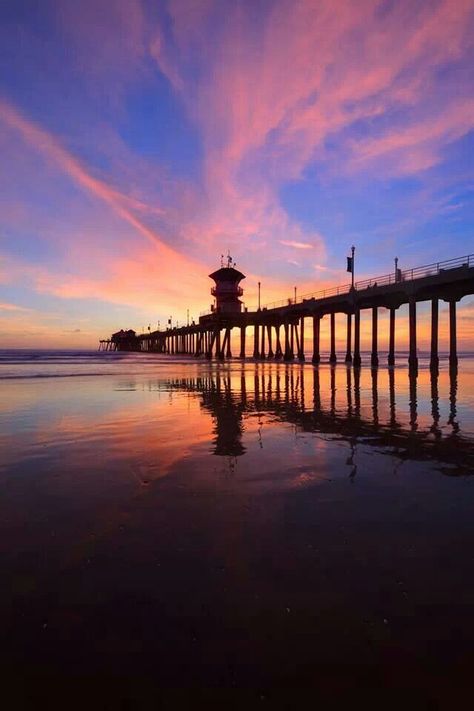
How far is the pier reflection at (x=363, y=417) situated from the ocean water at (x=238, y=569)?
0.59 feet

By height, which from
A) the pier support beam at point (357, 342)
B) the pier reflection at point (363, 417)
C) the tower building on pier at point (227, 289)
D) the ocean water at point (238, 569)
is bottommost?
the ocean water at point (238, 569)

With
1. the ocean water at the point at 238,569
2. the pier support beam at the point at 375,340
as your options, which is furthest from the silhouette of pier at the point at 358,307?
the ocean water at the point at 238,569

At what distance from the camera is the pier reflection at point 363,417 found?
800 cm

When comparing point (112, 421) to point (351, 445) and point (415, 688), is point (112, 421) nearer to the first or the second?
point (351, 445)

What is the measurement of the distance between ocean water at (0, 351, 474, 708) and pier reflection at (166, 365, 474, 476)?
0.59ft

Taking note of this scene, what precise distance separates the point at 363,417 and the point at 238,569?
883cm

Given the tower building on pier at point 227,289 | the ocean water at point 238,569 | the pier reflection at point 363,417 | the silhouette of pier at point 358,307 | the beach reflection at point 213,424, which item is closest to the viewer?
the ocean water at point 238,569

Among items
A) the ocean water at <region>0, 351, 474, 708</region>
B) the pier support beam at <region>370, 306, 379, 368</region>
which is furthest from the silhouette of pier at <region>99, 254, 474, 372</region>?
the ocean water at <region>0, 351, 474, 708</region>

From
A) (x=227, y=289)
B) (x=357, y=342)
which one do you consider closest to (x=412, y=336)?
(x=357, y=342)

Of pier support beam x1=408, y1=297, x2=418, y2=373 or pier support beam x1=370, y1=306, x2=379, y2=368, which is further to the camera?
pier support beam x1=370, y1=306, x2=379, y2=368

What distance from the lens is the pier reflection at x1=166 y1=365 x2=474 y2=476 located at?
8000mm

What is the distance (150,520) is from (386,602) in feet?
8.36

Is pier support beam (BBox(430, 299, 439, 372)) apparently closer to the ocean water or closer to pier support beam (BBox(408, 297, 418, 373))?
pier support beam (BBox(408, 297, 418, 373))

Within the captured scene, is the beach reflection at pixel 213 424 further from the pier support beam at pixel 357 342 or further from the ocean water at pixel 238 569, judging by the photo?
the pier support beam at pixel 357 342
